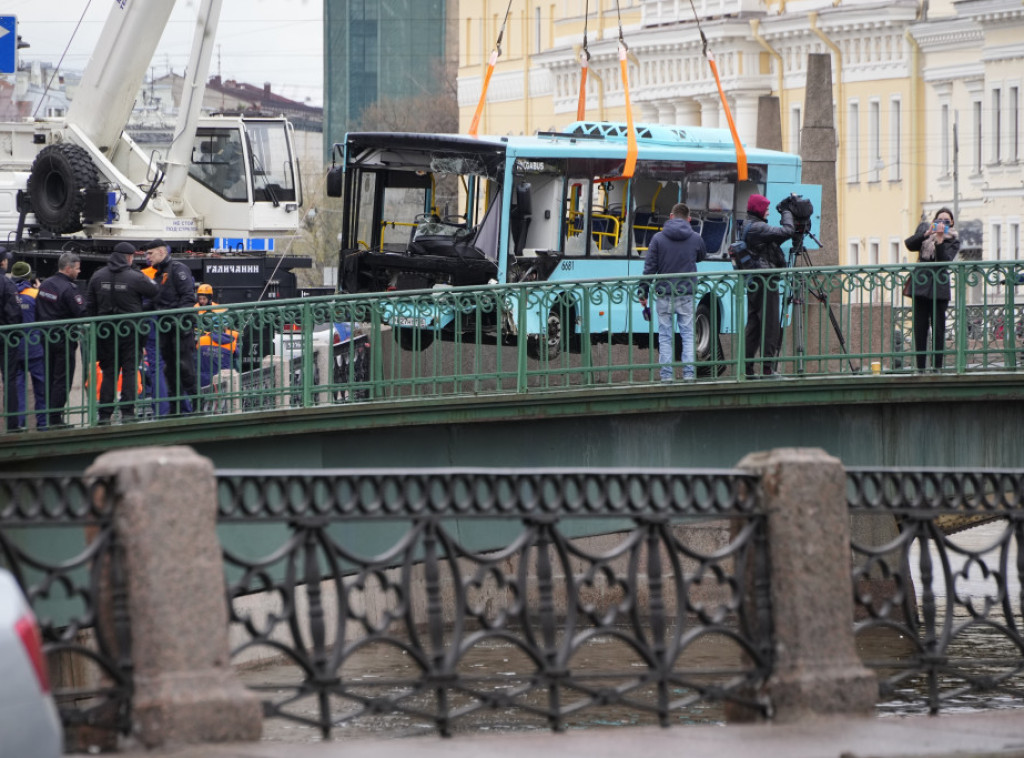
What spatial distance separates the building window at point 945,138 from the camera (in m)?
59.1

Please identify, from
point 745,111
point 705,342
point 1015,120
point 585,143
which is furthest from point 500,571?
point 745,111

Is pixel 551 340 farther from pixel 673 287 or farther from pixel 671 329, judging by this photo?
pixel 673 287

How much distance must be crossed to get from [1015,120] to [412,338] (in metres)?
39.8

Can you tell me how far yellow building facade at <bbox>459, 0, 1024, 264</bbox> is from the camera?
55.6 metres

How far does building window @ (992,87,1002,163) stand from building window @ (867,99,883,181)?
5914mm

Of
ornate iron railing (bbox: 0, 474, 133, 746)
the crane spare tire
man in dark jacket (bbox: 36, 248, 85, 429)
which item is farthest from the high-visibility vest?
ornate iron railing (bbox: 0, 474, 133, 746)

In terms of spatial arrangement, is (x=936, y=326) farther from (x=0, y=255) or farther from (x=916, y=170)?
(x=916, y=170)

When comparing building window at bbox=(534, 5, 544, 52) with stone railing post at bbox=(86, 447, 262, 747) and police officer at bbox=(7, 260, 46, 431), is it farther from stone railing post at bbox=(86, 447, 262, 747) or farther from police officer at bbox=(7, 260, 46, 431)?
stone railing post at bbox=(86, 447, 262, 747)

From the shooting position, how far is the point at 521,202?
70.4 feet

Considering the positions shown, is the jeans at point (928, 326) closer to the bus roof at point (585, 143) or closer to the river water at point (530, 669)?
the river water at point (530, 669)

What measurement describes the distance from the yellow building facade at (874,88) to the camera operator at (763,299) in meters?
30.9

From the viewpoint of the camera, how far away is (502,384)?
1894 cm

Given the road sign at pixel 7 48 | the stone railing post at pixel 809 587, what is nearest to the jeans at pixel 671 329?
the road sign at pixel 7 48

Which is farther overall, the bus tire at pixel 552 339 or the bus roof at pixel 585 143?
the bus roof at pixel 585 143
